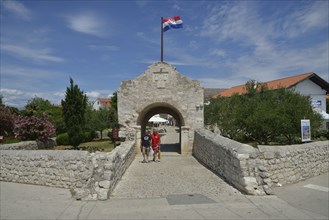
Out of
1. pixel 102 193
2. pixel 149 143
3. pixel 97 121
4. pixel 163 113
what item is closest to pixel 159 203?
pixel 102 193

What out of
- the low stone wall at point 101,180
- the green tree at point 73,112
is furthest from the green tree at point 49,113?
the low stone wall at point 101,180

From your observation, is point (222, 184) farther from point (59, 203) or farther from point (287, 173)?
point (59, 203)

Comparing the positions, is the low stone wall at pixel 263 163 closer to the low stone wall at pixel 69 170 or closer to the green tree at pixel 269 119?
the low stone wall at pixel 69 170

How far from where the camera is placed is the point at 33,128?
17734 millimetres

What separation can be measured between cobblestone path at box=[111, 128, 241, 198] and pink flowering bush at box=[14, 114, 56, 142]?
8069mm

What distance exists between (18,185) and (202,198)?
6.76 meters

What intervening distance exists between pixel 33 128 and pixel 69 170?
9.75 metres

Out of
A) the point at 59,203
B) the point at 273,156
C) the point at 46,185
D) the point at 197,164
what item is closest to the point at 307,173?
the point at 273,156

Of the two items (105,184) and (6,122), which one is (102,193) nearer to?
(105,184)

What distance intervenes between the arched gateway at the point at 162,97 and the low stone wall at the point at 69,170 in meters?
6.22

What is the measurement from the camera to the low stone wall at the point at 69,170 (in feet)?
26.0

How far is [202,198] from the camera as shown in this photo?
741 cm

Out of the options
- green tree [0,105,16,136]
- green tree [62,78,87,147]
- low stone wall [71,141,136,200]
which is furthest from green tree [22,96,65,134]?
low stone wall [71,141,136,200]

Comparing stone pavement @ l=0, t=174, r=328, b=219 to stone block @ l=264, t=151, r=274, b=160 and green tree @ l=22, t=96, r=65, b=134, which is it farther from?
green tree @ l=22, t=96, r=65, b=134
